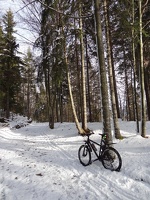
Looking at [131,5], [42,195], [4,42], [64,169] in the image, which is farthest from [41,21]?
[42,195]

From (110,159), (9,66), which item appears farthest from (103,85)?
(9,66)

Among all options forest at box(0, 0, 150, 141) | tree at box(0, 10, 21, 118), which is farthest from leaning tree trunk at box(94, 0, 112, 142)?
tree at box(0, 10, 21, 118)

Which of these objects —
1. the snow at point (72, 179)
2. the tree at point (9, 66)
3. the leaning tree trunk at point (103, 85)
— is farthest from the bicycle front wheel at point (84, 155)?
the tree at point (9, 66)

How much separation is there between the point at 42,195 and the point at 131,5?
1031cm

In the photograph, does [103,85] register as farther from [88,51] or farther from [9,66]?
[9,66]

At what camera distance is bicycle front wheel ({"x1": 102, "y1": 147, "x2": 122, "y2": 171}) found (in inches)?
246

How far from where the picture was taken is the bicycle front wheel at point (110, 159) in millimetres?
6242

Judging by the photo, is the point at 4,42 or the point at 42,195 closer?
the point at 42,195

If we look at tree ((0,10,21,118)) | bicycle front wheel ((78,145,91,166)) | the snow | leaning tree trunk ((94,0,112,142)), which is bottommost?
the snow

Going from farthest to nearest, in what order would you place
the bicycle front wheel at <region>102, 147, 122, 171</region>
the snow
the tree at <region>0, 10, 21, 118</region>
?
1. the tree at <region>0, 10, 21, 118</region>
2. the bicycle front wheel at <region>102, 147, 122, 171</region>
3. the snow

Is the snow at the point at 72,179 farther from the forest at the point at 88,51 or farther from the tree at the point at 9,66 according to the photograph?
the tree at the point at 9,66

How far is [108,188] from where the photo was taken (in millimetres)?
4918

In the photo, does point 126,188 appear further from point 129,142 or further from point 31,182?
point 129,142

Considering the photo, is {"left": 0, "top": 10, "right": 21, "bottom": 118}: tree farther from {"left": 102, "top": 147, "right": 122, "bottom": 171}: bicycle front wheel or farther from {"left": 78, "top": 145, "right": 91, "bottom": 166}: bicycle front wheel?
{"left": 102, "top": 147, "right": 122, "bottom": 171}: bicycle front wheel
